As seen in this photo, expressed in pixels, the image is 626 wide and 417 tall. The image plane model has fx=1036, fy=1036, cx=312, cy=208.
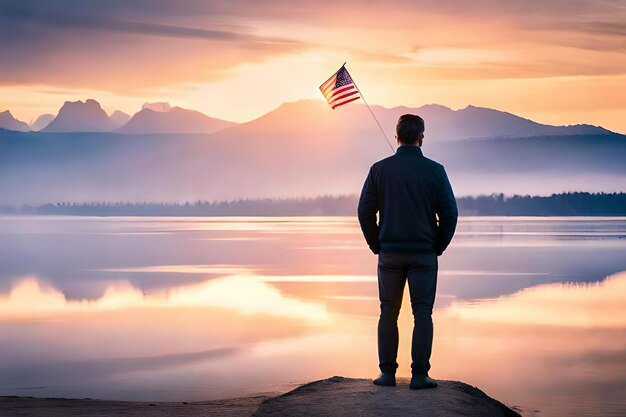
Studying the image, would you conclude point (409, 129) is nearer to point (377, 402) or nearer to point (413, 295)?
point (413, 295)

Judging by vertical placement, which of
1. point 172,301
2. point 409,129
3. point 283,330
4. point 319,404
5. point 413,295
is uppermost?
point 409,129

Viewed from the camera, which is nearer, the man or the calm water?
the man

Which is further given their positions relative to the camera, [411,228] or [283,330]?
[283,330]

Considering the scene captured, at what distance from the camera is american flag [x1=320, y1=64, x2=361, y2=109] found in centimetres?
1723

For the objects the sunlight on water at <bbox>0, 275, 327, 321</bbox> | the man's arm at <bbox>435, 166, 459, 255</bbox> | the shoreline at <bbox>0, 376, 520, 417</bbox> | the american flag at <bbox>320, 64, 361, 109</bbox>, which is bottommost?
the shoreline at <bbox>0, 376, 520, 417</bbox>

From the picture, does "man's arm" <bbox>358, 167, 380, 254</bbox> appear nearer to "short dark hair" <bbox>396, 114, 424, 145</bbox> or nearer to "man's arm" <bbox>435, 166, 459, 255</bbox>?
"short dark hair" <bbox>396, 114, 424, 145</bbox>

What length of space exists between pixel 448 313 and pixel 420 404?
13.2 meters

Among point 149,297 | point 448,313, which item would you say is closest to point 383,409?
point 448,313

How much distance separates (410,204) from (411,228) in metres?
0.23

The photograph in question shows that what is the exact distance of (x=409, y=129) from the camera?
9.79 m

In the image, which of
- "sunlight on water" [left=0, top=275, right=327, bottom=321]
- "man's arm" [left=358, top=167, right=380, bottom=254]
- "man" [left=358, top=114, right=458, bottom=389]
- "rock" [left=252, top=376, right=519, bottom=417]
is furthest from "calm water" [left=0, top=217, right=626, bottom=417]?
"man's arm" [left=358, top=167, right=380, bottom=254]

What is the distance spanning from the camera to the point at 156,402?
11.5 metres

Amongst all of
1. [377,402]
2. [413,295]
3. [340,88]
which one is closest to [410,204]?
[413,295]

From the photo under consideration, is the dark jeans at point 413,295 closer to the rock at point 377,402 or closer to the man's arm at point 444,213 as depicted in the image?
the man's arm at point 444,213
